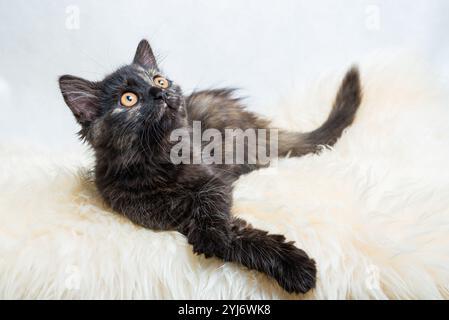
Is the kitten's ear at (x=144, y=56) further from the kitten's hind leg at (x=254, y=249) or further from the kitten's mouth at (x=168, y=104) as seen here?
the kitten's hind leg at (x=254, y=249)

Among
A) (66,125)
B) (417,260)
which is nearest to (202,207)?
(417,260)

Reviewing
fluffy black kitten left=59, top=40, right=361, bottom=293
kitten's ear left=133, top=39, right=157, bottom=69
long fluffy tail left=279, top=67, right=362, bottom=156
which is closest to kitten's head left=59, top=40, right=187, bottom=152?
fluffy black kitten left=59, top=40, right=361, bottom=293

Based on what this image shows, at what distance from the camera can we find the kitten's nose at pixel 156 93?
3.73 feet

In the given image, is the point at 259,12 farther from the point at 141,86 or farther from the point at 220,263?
the point at 220,263

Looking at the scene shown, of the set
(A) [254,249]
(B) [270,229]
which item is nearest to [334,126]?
(B) [270,229]

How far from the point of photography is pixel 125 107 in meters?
1.16

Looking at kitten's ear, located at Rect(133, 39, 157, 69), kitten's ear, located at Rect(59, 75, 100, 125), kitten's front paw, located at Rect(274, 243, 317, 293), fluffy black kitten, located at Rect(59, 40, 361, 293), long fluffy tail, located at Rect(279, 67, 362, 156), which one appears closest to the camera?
kitten's front paw, located at Rect(274, 243, 317, 293)

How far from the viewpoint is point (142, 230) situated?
1.12 metres

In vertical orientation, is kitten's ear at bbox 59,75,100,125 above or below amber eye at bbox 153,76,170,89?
below

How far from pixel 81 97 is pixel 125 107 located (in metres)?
0.13

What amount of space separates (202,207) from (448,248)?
0.57 metres

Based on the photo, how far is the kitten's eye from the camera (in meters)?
1.16

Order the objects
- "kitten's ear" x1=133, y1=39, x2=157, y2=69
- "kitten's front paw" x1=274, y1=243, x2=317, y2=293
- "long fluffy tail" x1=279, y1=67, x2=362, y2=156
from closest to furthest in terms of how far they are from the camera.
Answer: "kitten's front paw" x1=274, y1=243, x2=317, y2=293 < "kitten's ear" x1=133, y1=39, x2=157, y2=69 < "long fluffy tail" x1=279, y1=67, x2=362, y2=156

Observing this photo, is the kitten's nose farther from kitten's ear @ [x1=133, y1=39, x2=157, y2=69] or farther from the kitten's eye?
kitten's ear @ [x1=133, y1=39, x2=157, y2=69]
